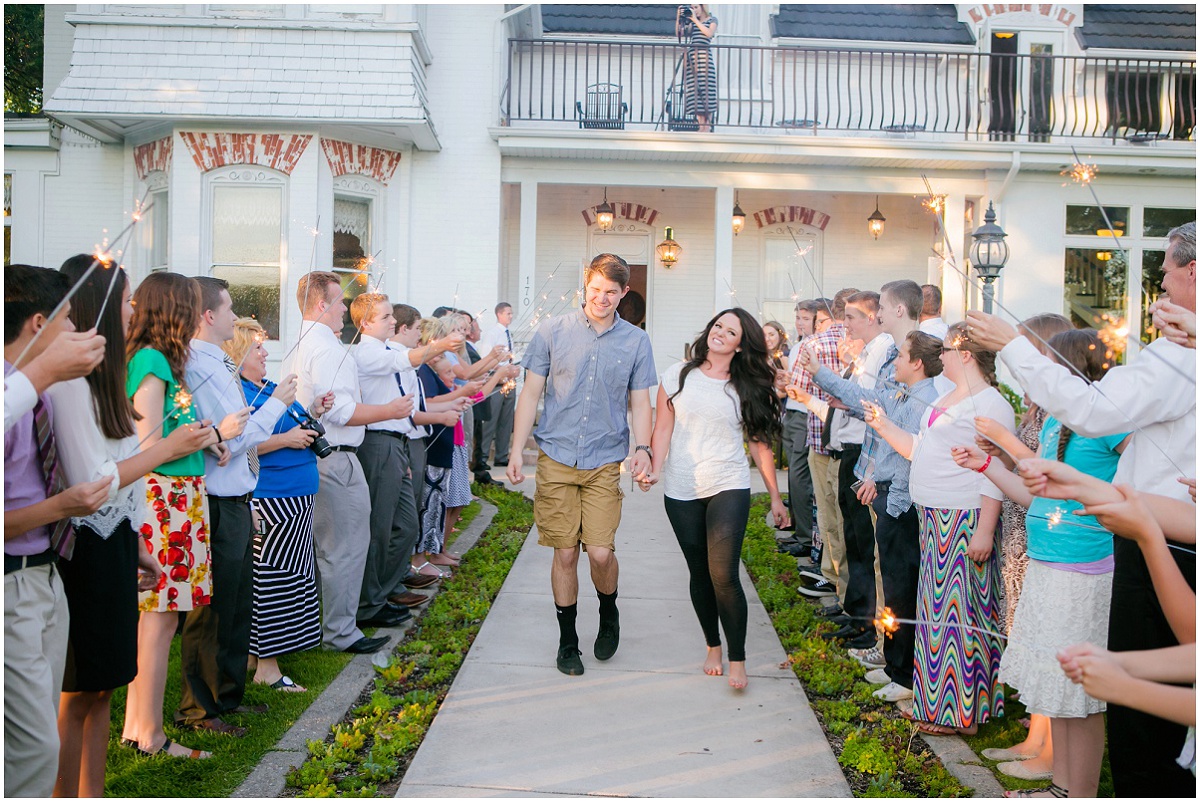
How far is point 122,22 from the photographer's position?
12.1m

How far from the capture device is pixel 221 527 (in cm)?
426

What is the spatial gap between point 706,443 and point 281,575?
237 cm

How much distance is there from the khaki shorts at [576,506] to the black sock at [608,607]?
0.33 metres

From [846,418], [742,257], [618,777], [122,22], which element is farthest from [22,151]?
[618,777]

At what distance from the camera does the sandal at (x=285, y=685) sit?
4887 millimetres

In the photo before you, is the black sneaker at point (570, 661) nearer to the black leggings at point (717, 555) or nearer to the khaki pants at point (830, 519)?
the black leggings at point (717, 555)

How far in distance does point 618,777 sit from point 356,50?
35.8ft

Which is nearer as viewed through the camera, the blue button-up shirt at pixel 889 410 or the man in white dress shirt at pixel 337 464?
the blue button-up shirt at pixel 889 410

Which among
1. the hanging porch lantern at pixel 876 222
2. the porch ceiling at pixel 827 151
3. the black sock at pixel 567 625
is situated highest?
the porch ceiling at pixel 827 151

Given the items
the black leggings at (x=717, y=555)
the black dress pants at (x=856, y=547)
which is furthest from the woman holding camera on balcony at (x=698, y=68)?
the black leggings at (x=717, y=555)

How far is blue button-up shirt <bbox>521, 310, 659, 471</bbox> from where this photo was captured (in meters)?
5.42

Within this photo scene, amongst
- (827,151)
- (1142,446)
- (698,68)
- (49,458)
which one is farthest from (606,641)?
(698,68)

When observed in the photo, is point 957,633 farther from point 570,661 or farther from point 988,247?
point 988,247

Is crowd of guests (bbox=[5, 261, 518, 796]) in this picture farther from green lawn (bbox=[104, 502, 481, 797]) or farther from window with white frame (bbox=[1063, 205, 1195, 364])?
window with white frame (bbox=[1063, 205, 1195, 364])
